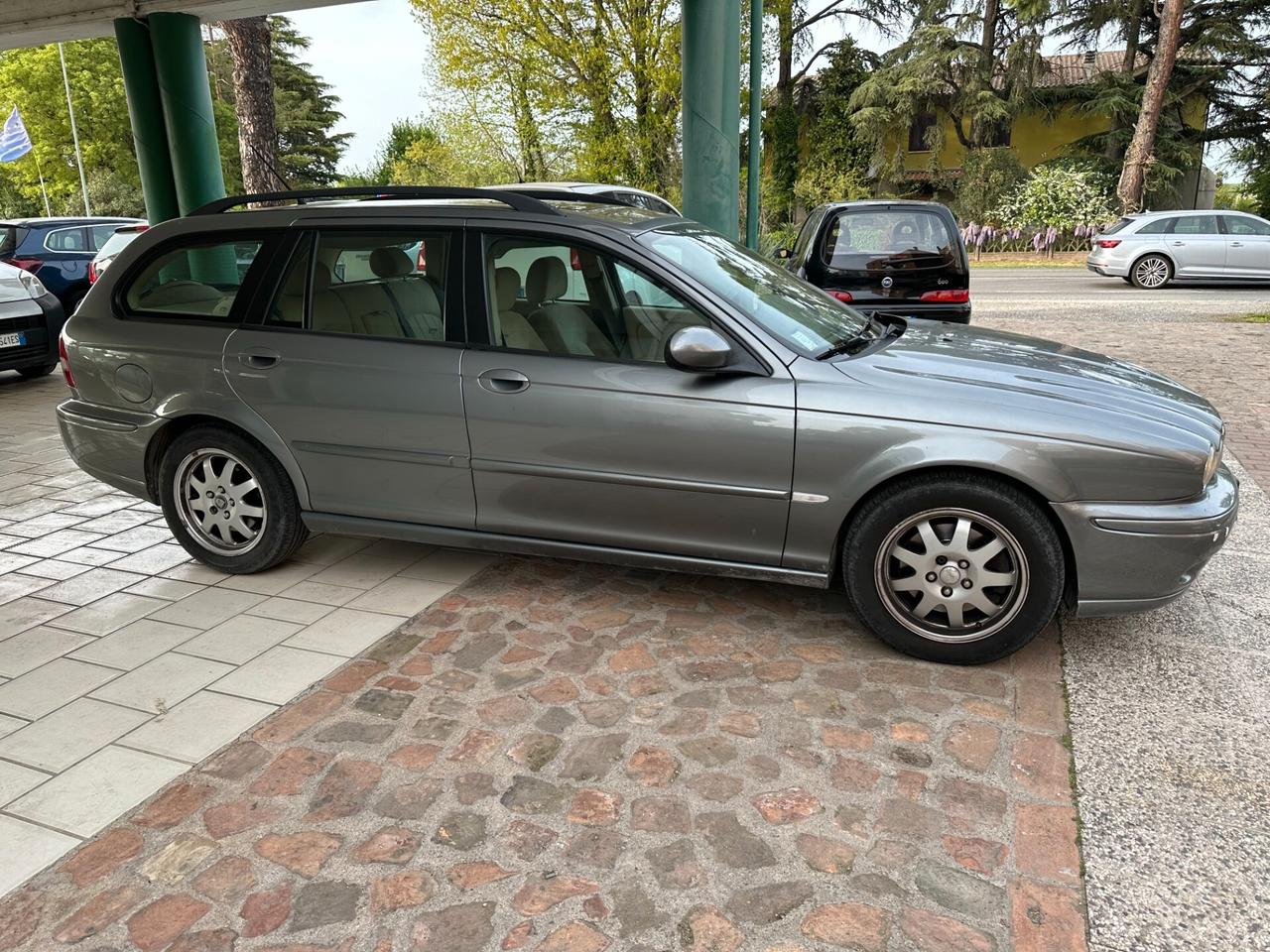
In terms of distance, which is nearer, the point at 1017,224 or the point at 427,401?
the point at 427,401

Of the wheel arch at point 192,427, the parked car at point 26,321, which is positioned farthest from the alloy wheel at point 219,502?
the parked car at point 26,321

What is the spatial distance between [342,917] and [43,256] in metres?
11.3

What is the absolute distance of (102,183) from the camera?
41.2m

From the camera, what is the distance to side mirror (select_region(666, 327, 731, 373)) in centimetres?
350

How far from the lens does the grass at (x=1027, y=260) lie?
26.4 metres

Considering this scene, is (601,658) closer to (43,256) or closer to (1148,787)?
(1148,787)

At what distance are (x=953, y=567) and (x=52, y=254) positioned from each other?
11.5 meters

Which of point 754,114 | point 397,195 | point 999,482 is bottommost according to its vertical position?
point 999,482

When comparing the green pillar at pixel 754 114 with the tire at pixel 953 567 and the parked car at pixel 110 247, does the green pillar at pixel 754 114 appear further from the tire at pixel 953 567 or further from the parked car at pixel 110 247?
the tire at pixel 953 567

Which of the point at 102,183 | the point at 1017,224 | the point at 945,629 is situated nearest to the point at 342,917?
the point at 945,629

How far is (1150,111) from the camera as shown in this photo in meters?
27.5

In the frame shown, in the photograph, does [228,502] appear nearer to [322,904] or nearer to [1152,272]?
[322,904]

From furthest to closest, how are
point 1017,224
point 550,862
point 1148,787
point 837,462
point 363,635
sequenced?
point 1017,224 → point 363,635 → point 837,462 → point 1148,787 → point 550,862

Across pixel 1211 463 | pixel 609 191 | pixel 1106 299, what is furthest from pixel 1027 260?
pixel 1211 463
